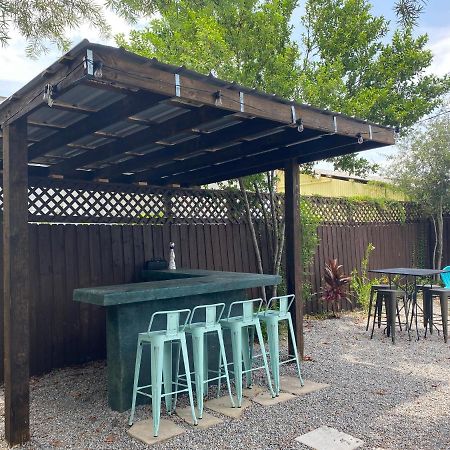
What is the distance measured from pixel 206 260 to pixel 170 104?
334cm

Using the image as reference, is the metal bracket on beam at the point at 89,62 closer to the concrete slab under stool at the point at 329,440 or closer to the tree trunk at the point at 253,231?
the concrete slab under stool at the point at 329,440

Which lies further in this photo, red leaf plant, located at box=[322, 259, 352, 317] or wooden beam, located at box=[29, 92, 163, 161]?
red leaf plant, located at box=[322, 259, 352, 317]

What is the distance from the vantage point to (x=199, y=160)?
472 cm

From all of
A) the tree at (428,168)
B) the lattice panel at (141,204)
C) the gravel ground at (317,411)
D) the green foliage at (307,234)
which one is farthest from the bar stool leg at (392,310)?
the tree at (428,168)

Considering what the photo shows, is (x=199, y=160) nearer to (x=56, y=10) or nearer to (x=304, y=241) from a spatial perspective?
(x=304, y=241)

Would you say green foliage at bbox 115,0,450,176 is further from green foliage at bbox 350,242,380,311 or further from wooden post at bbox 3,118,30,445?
wooden post at bbox 3,118,30,445

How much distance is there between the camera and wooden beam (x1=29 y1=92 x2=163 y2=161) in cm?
271

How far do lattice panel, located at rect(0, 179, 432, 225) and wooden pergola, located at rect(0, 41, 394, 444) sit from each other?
240 millimetres

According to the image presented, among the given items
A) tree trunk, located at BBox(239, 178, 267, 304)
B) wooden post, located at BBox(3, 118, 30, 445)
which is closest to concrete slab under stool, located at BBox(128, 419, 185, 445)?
wooden post, located at BBox(3, 118, 30, 445)

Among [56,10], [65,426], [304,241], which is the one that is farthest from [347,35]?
[65,426]

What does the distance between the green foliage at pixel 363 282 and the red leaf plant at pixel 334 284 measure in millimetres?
437

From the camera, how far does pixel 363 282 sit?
8148 millimetres

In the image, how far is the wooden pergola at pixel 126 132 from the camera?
2518 millimetres

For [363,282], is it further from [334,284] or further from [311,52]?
[311,52]
